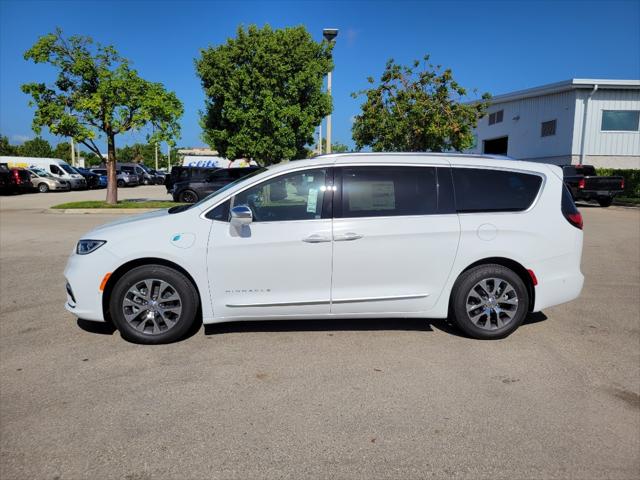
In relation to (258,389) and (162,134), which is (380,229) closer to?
(258,389)

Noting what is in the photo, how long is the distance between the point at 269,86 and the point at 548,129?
1829cm

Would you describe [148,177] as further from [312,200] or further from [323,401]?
[323,401]

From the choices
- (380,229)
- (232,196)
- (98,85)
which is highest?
(98,85)

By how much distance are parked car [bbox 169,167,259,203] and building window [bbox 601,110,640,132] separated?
20792mm

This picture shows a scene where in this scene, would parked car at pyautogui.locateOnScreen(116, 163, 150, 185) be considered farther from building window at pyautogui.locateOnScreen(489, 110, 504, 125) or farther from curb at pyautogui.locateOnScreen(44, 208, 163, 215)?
building window at pyautogui.locateOnScreen(489, 110, 504, 125)

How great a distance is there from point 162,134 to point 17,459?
56.8ft

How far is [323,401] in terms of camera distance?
3.48 meters

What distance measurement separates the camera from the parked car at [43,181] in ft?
108

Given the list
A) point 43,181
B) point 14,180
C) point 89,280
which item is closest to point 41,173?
point 43,181

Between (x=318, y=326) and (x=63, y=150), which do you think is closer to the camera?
(x=318, y=326)

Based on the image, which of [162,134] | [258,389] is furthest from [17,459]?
[162,134]

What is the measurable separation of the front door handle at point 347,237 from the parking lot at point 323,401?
992 mm

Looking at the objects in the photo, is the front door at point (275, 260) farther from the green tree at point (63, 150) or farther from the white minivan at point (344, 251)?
the green tree at point (63, 150)

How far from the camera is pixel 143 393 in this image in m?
3.58
